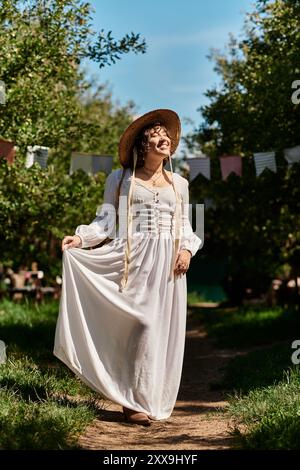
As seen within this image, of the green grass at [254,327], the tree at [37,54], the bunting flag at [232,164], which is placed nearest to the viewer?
the tree at [37,54]

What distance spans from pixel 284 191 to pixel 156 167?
7.07 metres

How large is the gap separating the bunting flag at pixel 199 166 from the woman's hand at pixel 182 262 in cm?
741

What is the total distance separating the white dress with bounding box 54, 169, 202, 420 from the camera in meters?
6.41

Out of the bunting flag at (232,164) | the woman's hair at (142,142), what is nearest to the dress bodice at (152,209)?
the woman's hair at (142,142)

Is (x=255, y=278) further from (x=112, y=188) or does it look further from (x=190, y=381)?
(x=112, y=188)

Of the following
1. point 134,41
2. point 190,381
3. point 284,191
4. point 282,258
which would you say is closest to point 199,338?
point 282,258

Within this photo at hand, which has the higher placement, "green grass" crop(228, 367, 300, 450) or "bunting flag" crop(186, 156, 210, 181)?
"bunting flag" crop(186, 156, 210, 181)

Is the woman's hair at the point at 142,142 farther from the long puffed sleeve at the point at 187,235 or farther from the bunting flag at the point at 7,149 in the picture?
the bunting flag at the point at 7,149

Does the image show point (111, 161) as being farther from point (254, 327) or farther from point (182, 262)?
point (182, 262)

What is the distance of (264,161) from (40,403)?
688cm

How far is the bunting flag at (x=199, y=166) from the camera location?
1395cm

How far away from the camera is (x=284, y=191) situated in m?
13.6

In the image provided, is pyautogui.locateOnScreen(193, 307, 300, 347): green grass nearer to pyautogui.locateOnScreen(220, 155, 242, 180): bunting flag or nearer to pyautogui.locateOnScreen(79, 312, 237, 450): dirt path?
pyautogui.locateOnScreen(220, 155, 242, 180): bunting flag

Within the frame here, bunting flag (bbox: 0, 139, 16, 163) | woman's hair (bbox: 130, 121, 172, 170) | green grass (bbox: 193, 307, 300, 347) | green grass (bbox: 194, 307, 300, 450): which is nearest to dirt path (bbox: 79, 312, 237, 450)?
green grass (bbox: 194, 307, 300, 450)
